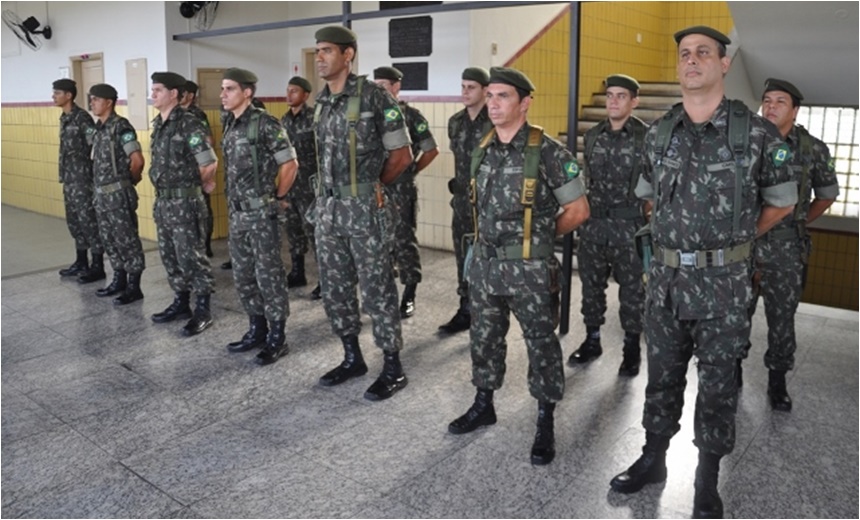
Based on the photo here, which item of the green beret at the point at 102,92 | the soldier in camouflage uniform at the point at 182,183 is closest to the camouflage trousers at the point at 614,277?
the soldier in camouflage uniform at the point at 182,183

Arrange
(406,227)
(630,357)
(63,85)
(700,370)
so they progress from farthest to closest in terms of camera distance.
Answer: (63,85)
(406,227)
(630,357)
(700,370)

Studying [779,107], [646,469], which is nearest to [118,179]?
[646,469]

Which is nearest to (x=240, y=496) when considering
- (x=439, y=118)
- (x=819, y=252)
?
(x=439, y=118)

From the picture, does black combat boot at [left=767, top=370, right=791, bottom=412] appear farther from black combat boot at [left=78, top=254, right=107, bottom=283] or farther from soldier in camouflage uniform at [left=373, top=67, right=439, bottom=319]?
black combat boot at [left=78, top=254, right=107, bottom=283]

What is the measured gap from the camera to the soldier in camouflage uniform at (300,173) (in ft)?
19.1

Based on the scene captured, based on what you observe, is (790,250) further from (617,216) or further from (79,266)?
(79,266)

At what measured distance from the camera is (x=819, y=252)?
9312 mm

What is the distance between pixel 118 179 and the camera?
5.26 m

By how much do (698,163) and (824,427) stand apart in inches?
65.1

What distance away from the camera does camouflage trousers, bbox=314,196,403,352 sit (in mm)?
3598

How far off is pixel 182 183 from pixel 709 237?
130 inches

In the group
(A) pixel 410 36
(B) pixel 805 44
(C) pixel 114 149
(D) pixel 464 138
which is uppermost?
(A) pixel 410 36

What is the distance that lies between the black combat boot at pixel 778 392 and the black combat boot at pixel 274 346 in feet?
8.55

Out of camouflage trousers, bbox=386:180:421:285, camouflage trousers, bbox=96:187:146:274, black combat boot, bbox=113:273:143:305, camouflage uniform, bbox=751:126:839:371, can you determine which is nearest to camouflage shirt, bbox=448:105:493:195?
camouflage trousers, bbox=386:180:421:285
